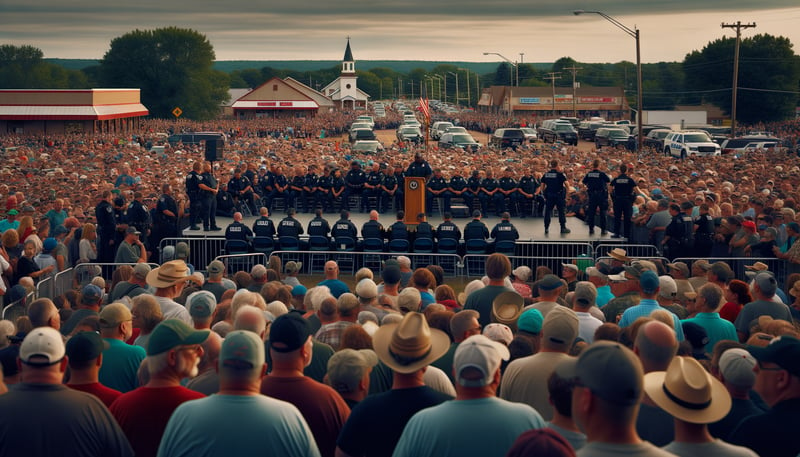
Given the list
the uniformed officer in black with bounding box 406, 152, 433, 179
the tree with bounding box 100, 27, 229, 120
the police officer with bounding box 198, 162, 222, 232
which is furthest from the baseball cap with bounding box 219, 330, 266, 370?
the tree with bounding box 100, 27, 229, 120

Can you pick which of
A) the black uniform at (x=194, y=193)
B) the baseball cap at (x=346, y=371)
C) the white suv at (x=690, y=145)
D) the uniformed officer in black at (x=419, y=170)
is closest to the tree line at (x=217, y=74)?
the white suv at (x=690, y=145)

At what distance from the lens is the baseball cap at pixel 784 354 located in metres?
5.27

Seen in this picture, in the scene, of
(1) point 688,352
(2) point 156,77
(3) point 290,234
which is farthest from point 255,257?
(2) point 156,77

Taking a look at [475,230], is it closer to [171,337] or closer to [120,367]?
[120,367]

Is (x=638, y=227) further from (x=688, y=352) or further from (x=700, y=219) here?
(x=688, y=352)

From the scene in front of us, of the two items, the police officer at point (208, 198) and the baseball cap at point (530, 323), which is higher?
the police officer at point (208, 198)

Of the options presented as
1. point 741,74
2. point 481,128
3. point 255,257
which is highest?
point 741,74

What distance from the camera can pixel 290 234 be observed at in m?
19.3

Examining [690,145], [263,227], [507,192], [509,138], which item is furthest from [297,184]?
[509,138]

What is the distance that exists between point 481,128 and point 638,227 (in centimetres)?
7636

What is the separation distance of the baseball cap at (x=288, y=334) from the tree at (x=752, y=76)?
106 meters

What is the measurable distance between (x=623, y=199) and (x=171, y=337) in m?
16.2

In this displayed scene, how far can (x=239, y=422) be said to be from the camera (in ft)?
15.2

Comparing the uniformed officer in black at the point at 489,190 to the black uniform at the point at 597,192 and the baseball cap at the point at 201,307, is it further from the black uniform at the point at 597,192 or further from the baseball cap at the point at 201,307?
the baseball cap at the point at 201,307
